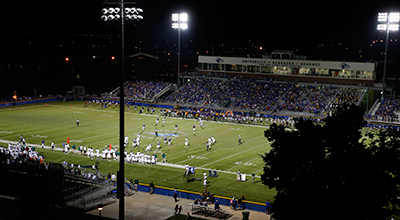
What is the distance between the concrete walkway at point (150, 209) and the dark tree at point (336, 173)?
852 cm

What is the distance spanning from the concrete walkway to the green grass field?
2909 millimetres

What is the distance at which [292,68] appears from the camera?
6731 cm

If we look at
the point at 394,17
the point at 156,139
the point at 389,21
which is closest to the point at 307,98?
the point at 389,21

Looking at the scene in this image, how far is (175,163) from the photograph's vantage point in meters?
32.9

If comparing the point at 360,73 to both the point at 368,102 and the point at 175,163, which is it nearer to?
the point at 368,102

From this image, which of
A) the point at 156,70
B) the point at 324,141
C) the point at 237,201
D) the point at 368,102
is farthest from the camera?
→ the point at 156,70

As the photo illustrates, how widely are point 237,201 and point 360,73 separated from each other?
4412 centimetres

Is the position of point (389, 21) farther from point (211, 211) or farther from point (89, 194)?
point (89, 194)

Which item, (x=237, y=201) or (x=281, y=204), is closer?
(x=281, y=204)

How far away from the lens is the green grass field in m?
28.5

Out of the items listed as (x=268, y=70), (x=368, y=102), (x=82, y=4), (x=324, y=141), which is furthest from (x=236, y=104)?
(x=324, y=141)

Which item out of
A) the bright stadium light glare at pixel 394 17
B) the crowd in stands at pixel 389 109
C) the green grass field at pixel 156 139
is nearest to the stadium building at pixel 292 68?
the crowd in stands at pixel 389 109

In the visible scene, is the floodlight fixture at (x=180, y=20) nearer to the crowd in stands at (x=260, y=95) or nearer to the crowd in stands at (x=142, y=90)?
the crowd in stands at (x=260, y=95)

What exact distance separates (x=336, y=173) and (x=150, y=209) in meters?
11.9
